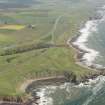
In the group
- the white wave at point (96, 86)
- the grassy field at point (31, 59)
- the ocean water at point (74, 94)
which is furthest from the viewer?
the grassy field at point (31, 59)

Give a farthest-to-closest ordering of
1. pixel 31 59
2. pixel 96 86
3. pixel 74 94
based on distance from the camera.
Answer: pixel 31 59 < pixel 96 86 < pixel 74 94

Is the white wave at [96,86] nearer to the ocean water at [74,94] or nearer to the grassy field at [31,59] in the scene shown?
the ocean water at [74,94]

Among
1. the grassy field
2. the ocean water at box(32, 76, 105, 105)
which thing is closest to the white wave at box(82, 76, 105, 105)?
the ocean water at box(32, 76, 105, 105)

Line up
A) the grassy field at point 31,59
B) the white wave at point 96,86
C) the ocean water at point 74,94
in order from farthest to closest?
the grassy field at point 31,59 → the white wave at point 96,86 → the ocean water at point 74,94

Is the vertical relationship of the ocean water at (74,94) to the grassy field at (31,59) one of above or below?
below

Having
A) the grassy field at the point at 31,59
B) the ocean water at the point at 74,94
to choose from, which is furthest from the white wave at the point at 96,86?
the grassy field at the point at 31,59

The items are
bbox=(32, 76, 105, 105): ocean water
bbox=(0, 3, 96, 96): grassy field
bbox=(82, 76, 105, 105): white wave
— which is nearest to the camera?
bbox=(32, 76, 105, 105): ocean water

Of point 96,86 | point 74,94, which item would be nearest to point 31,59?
point 96,86

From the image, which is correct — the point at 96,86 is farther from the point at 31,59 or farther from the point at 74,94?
the point at 31,59

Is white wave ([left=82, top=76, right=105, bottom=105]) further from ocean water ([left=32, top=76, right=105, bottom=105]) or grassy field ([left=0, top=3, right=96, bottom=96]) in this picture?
grassy field ([left=0, top=3, right=96, bottom=96])

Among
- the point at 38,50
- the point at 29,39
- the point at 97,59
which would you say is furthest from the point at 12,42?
the point at 97,59

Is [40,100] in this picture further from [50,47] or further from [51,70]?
[50,47]

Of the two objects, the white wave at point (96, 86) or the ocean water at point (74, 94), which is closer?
the ocean water at point (74, 94)
